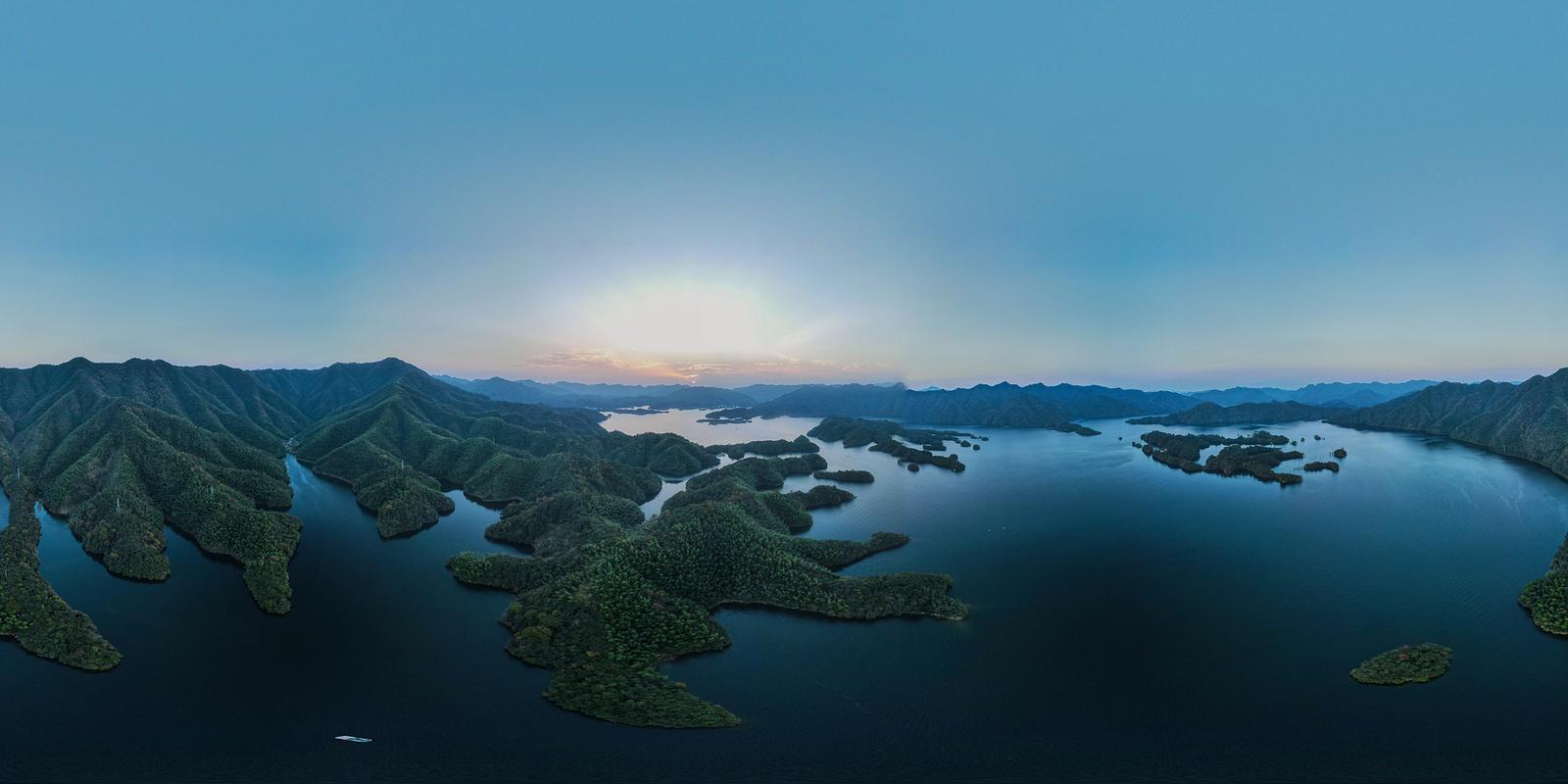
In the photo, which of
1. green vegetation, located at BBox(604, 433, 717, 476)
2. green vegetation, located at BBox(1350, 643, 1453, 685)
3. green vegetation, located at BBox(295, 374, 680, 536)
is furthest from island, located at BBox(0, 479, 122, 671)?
green vegetation, located at BBox(604, 433, 717, 476)

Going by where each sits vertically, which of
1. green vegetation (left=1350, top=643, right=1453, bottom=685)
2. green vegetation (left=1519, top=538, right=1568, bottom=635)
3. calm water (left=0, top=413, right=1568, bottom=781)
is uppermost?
green vegetation (left=1519, top=538, right=1568, bottom=635)

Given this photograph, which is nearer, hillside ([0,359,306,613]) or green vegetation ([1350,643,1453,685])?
green vegetation ([1350,643,1453,685])

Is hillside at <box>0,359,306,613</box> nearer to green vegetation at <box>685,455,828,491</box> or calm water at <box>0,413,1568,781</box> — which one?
calm water at <box>0,413,1568,781</box>

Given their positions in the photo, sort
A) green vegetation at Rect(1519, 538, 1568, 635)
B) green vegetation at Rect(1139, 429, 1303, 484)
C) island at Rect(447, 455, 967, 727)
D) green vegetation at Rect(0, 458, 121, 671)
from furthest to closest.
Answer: green vegetation at Rect(1139, 429, 1303, 484), green vegetation at Rect(1519, 538, 1568, 635), green vegetation at Rect(0, 458, 121, 671), island at Rect(447, 455, 967, 727)

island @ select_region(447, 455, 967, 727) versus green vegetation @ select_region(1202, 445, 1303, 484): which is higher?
green vegetation @ select_region(1202, 445, 1303, 484)

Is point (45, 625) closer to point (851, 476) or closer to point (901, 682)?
point (901, 682)

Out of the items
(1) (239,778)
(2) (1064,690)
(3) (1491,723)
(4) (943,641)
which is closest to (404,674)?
(1) (239,778)
